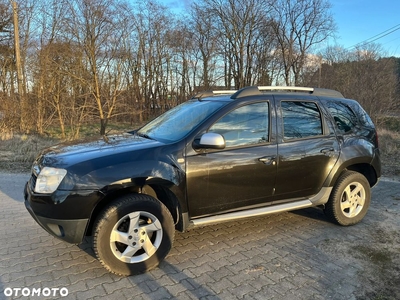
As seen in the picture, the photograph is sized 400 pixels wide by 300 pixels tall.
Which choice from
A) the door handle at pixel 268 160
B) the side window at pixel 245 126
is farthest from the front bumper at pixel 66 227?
the door handle at pixel 268 160

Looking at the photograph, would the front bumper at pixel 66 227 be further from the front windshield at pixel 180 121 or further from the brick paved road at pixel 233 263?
the front windshield at pixel 180 121

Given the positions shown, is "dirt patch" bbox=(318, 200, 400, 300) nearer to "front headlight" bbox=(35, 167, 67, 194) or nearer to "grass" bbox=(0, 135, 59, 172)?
"front headlight" bbox=(35, 167, 67, 194)

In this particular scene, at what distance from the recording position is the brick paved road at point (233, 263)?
2.89 meters

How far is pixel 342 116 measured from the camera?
443cm

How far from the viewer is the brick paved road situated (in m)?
2.89

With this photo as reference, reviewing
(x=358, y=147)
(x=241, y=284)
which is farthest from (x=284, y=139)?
(x=241, y=284)

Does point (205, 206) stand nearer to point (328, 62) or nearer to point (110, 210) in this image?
point (110, 210)

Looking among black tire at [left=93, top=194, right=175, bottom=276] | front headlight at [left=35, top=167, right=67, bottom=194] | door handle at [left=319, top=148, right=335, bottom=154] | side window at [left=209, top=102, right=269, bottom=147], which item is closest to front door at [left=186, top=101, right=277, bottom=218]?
side window at [left=209, top=102, right=269, bottom=147]

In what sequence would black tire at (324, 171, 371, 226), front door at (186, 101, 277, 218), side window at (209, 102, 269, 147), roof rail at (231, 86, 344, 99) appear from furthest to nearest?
black tire at (324, 171, 371, 226) < roof rail at (231, 86, 344, 99) < side window at (209, 102, 269, 147) < front door at (186, 101, 277, 218)

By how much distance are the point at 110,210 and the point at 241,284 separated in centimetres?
141

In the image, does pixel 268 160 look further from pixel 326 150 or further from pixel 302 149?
pixel 326 150

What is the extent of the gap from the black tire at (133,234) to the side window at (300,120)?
1819mm

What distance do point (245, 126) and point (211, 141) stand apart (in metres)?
0.65

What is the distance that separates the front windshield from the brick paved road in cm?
134
